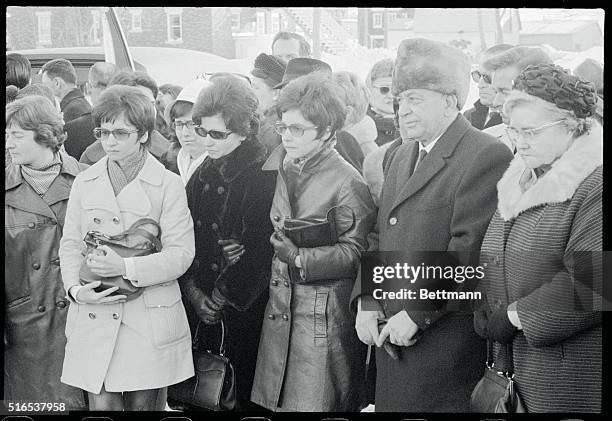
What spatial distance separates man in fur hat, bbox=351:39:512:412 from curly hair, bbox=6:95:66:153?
175 centimetres

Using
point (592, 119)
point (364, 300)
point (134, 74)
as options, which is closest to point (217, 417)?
point (364, 300)

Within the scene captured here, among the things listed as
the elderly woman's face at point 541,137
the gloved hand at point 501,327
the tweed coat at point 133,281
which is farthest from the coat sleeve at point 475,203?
the tweed coat at point 133,281

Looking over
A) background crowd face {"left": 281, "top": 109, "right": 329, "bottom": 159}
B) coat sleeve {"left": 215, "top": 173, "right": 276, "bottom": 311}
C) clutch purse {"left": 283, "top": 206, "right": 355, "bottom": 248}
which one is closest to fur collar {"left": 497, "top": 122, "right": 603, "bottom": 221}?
clutch purse {"left": 283, "top": 206, "right": 355, "bottom": 248}

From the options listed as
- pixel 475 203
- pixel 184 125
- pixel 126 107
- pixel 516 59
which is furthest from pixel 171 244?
pixel 516 59

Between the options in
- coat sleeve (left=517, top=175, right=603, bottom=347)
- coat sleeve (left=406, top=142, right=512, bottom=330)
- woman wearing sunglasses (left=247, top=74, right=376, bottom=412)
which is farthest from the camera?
woman wearing sunglasses (left=247, top=74, right=376, bottom=412)

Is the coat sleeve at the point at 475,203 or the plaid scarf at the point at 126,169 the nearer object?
the coat sleeve at the point at 475,203

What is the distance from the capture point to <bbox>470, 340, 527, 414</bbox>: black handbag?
450cm

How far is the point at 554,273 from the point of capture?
175 inches

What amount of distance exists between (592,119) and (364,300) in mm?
1492

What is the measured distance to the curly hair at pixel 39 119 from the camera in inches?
184

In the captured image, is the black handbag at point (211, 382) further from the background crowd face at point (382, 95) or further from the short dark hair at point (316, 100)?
the background crowd face at point (382, 95)

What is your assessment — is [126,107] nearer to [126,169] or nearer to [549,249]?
[126,169]

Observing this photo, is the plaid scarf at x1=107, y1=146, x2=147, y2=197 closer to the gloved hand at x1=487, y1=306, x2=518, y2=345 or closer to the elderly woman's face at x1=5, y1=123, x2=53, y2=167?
the elderly woman's face at x1=5, y1=123, x2=53, y2=167

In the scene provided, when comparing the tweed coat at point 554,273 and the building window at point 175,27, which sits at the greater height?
the building window at point 175,27
